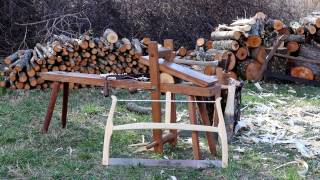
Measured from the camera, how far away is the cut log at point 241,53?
981cm

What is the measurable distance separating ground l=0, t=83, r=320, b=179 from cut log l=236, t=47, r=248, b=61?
1.89 meters

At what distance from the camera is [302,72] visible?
32.2 ft

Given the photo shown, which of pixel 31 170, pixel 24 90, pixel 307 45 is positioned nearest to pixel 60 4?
pixel 24 90

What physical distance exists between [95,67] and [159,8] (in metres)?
Result: 3.98

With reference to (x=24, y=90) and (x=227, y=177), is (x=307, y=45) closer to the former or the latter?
(x=24, y=90)

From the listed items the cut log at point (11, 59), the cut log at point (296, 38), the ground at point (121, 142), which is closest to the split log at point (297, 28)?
the cut log at point (296, 38)

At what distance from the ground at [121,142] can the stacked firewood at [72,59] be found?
14.0 inches

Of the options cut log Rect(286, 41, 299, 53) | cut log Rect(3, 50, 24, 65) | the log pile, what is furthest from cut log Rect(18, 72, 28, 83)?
cut log Rect(286, 41, 299, 53)

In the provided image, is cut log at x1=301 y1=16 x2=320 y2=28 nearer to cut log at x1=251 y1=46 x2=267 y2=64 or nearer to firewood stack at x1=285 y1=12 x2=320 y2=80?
firewood stack at x1=285 y1=12 x2=320 y2=80

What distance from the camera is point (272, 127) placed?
6.16 m

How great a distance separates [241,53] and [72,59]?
349cm

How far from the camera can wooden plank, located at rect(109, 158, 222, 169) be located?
174 inches

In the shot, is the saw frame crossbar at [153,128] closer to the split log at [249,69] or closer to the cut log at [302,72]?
the split log at [249,69]

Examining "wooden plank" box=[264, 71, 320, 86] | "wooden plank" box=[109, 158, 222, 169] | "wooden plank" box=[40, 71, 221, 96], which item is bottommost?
"wooden plank" box=[264, 71, 320, 86]
